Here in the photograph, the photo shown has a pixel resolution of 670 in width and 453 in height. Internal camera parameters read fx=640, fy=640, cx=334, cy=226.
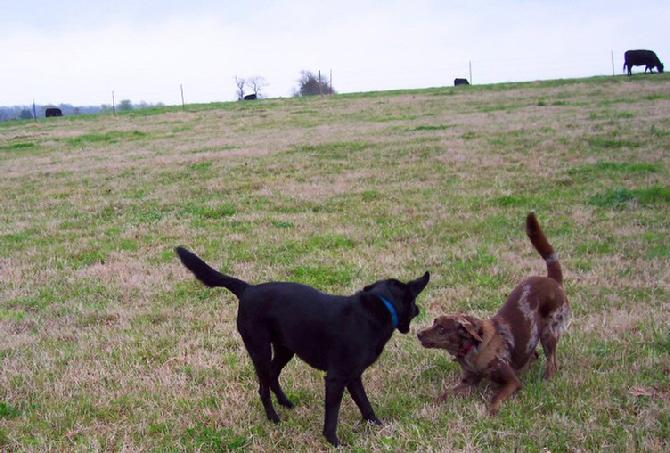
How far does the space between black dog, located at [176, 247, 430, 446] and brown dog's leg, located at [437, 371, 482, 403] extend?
0.61 metres

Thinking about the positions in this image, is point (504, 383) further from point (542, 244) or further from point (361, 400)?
point (542, 244)

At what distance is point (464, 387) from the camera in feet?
15.0

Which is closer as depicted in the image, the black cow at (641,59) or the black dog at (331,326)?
the black dog at (331,326)

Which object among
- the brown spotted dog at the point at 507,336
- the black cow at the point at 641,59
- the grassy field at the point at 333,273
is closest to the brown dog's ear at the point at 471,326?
the brown spotted dog at the point at 507,336

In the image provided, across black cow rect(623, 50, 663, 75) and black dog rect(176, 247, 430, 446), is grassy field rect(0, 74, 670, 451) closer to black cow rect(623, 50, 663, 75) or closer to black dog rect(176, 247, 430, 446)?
black dog rect(176, 247, 430, 446)

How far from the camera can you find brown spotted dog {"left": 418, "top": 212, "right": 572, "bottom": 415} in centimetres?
452

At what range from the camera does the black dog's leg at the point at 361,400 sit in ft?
13.5

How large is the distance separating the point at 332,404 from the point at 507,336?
1.54 metres

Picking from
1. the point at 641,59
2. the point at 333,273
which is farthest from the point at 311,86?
the point at 333,273

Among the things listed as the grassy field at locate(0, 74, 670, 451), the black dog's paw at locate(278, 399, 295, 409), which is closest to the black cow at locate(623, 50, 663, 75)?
the grassy field at locate(0, 74, 670, 451)

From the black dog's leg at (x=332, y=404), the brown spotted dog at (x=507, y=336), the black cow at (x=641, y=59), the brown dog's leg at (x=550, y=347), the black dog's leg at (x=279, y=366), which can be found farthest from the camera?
the black cow at (x=641, y=59)

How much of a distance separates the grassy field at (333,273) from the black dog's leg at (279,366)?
9 cm

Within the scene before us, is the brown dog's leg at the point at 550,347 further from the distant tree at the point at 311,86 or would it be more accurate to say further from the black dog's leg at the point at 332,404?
the distant tree at the point at 311,86

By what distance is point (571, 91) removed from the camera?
33.5 metres
